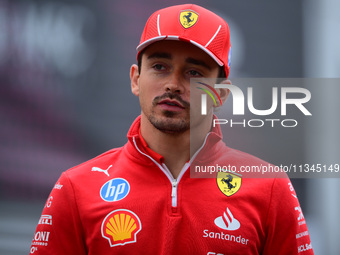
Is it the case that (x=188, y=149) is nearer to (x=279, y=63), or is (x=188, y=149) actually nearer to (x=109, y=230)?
(x=109, y=230)

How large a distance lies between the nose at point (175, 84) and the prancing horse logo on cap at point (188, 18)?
243 millimetres

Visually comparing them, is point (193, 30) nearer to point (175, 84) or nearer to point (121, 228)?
point (175, 84)

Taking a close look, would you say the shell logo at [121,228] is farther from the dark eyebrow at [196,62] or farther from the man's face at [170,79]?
the dark eyebrow at [196,62]

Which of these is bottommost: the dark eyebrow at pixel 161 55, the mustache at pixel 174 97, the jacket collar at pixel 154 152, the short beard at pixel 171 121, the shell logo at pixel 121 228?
the shell logo at pixel 121 228

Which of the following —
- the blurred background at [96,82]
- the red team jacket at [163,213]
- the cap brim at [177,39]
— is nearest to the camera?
the red team jacket at [163,213]

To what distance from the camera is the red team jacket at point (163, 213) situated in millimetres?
1845

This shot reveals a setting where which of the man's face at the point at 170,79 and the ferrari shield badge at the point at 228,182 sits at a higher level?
the man's face at the point at 170,79

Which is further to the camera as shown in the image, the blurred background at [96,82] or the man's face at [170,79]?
the blurred background at [96,82]

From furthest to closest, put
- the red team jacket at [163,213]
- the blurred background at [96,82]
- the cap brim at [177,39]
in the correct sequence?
the blurred background at [96,82]
the cap brim at [177,39]
the red team jacket at [163,213]

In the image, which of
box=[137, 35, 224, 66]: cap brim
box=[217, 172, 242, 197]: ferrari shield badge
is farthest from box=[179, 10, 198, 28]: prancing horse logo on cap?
box=[217, 172, 242, 197]: ferrari shield badge

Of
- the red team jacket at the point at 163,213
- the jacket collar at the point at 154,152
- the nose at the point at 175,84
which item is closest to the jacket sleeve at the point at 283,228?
the red team jacket at the point at 163,213

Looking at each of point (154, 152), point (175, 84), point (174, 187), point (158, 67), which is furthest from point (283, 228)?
point (158, 67)

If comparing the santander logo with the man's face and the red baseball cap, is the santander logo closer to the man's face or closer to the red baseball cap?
the man's face

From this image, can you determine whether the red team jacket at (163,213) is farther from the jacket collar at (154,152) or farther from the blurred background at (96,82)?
the blurred background at (96,82)
